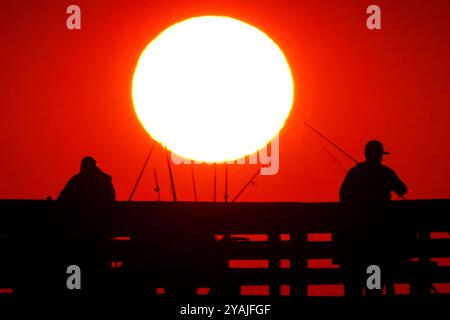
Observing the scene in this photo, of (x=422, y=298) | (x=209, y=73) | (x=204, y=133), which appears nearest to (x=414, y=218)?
(x=422, y=298)

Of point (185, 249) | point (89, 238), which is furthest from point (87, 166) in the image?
point (185, 249)

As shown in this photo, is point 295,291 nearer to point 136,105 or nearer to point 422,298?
point 422,298

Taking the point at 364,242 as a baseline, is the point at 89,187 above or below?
above

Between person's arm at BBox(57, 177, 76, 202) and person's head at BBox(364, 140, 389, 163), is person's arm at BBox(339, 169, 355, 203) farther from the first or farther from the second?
person's arm at BBox(57, 177, 76, 202)

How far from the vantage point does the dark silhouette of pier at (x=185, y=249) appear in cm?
841

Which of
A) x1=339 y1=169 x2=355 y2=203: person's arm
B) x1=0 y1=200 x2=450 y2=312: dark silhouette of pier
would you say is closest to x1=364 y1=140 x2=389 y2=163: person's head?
x1=339 y1=169 x2=355 y2=203: person's arm

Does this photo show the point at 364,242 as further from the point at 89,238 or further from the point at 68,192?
the point at 68,192

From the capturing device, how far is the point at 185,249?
864cm

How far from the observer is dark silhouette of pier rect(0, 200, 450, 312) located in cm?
841

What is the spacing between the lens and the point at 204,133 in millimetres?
20594

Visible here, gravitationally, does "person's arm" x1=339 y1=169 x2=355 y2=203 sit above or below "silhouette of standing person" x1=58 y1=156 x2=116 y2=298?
above

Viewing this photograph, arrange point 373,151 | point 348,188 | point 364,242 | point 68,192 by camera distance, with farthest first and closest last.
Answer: point 68,192
point 373,151
point 348,188
point 364,242

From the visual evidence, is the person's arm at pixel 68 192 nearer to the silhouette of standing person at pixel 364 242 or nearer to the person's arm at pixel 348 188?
the person's arm at pixel 348 188
